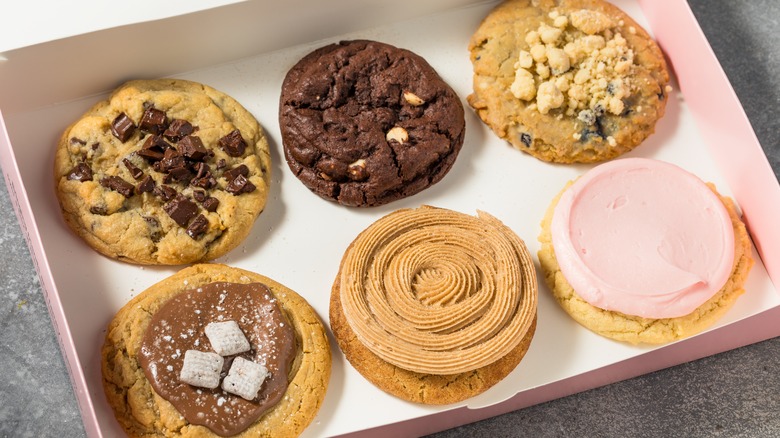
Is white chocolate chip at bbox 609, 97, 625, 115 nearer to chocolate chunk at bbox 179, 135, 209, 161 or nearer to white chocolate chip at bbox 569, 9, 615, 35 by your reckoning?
white chocolate chip at bbox 569, 9, 615, 35

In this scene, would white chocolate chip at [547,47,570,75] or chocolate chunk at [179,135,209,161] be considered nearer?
chocolate chunk at [179,135,209,161]

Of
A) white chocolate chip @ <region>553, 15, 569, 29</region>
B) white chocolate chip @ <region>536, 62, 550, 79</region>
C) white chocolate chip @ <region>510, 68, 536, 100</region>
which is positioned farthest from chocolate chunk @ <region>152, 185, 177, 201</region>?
white chocolate chip @ <region>553, 15, 569, 29</region>

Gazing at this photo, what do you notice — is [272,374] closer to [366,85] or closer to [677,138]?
[366,85]

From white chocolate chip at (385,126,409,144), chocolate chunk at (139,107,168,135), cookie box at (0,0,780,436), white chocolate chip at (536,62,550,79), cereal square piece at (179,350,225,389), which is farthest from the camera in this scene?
white chocolate chip at (536,62,550,79)

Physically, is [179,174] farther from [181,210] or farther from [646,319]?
[646,319]

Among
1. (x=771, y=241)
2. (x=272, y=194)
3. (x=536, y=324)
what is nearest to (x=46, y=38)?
(x=272, y=194)
